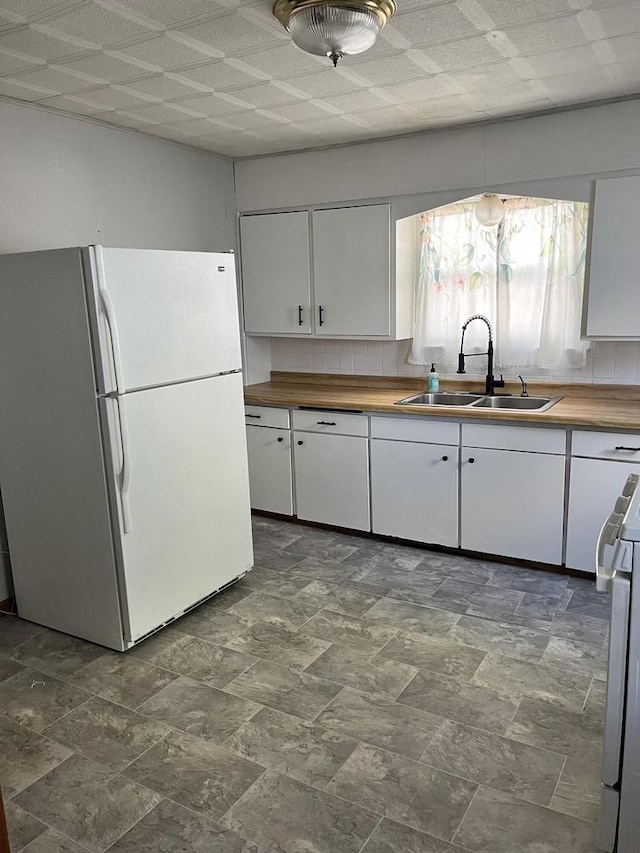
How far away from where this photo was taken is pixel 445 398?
13.7ft

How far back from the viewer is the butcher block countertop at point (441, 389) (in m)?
3.33

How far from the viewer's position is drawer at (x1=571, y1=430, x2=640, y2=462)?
319 cm

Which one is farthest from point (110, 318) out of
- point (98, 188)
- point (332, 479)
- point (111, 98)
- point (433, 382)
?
point (433, 382)

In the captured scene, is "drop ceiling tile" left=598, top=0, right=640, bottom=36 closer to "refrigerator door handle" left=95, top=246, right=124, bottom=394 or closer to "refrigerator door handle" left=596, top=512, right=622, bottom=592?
"refrigerator door handle" left=596, top=512, right=622, bottom=592

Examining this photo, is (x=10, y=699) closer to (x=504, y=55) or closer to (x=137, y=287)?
(x=137, y=287)

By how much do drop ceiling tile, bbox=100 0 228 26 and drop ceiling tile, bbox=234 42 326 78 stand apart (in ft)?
1.28

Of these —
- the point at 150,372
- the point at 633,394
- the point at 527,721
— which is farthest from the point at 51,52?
the point at 633,394

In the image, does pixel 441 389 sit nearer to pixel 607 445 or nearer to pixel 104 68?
pixel 607 445

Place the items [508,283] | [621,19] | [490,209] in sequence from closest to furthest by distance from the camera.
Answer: [621,19], [490,209], [508,283]

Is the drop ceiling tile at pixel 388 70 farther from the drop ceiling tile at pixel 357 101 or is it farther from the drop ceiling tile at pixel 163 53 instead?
the drop ceiling tile at pixel 163 53

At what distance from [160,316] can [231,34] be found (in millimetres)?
1105

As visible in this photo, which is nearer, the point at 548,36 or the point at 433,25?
the point at 433,25

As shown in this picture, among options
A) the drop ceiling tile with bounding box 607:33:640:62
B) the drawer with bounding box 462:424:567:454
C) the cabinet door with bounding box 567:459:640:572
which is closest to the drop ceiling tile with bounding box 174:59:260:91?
the drop ceiling tile with bounding box 607:33:640:62

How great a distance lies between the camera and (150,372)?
2.81 meters
